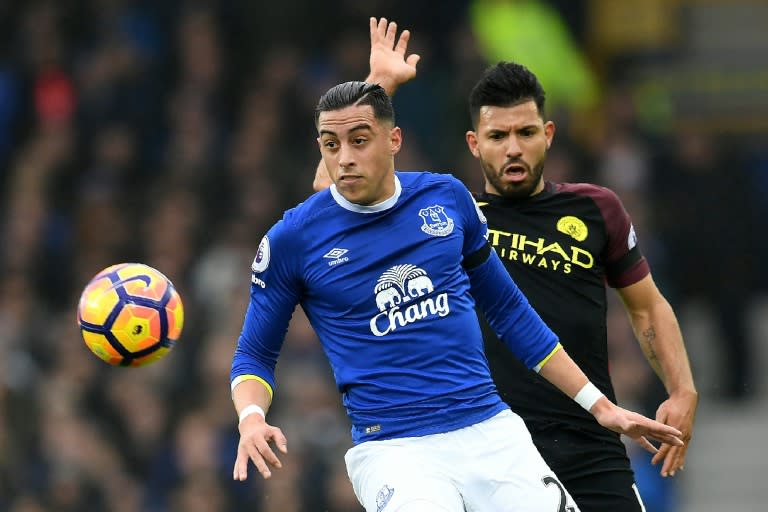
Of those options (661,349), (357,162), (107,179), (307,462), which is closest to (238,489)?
(307,462)

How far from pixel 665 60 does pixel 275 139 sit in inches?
171

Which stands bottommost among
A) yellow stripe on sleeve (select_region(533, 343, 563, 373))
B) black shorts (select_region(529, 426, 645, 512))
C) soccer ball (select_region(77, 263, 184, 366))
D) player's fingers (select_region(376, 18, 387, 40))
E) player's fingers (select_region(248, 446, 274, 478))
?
black shorts (select_region(529, 426, 645, 512))

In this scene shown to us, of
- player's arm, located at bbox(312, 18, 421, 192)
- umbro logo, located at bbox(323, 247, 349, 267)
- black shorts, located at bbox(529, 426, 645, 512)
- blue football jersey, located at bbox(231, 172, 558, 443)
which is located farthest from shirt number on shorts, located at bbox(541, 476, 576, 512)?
player's arm, located at bbox(312, 18, 421, 192)

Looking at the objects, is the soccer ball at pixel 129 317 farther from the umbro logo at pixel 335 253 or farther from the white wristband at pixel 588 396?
the white wristband at pixel 588 396

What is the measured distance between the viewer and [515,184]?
6.75m

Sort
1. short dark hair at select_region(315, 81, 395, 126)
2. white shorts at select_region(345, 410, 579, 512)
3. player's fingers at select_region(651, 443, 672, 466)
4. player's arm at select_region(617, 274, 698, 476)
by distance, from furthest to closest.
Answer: player's arm at select_region(617, 274, 698, 476) → player's fingers at select_region(651, 443, 672, 466) → short dark hair at select_region(315, 81, 395, 126) → white shorts at select_region(345, 410, 579, 512)

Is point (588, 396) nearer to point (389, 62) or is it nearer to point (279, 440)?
point (279, 440)

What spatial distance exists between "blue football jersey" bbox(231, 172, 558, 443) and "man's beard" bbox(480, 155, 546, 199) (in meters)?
0.77

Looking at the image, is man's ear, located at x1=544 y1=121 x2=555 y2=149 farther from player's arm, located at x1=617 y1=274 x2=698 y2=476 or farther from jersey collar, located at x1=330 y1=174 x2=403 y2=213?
jersey collar, located at x1=330 y1=174 x2=403 y2=213

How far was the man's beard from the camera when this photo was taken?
6734 mm

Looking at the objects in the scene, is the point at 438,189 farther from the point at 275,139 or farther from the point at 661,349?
the point at 275,139

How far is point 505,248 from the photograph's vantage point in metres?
6.76

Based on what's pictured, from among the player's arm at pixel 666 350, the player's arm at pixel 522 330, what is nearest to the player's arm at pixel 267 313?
the player's arm at pixel 522 330

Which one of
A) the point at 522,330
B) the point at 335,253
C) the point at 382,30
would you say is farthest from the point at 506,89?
the point at 335,253
